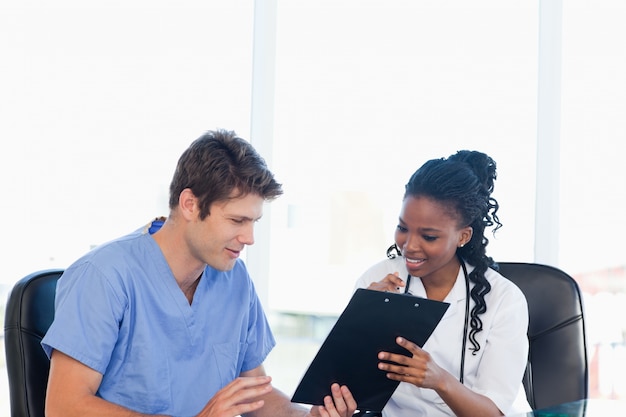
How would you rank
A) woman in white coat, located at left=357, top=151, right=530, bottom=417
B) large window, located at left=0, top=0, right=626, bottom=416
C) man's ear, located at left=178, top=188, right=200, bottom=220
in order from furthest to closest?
large window, located at left=0, top=0, right=626, bottom=416 → woman in white coat, located at left=357, top=151, right=530, bottom=417 → man's ear, located at left=178, top=188, right=200, bottom=220

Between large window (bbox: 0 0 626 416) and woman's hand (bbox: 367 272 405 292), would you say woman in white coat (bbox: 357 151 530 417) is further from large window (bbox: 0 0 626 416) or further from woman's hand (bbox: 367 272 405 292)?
large window (bbox: 0 0 626 416)

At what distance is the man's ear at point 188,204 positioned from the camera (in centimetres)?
152

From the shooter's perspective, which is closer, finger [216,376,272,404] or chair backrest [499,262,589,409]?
finger [216,376,272,404]

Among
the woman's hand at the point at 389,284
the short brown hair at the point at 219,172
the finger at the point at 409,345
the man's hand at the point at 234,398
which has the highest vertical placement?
the short brown hair at the point at 219,172

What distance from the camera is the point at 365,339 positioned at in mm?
1542

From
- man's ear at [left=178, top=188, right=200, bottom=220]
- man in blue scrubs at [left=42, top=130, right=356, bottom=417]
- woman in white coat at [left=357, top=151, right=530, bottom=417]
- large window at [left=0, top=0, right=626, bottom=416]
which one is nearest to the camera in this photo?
man in blue scrubs at [left=42, top=130, right=356, bottom=417]

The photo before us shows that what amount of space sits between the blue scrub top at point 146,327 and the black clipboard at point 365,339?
0.72 feet

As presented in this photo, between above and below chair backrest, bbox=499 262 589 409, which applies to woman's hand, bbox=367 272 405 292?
above

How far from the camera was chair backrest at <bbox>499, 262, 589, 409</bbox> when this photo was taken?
190 centimetres

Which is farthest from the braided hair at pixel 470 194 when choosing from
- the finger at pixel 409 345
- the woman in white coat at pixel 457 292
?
the finger at pixel 409 345

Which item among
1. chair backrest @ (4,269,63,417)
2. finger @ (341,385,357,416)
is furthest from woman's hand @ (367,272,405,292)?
chair backrest @ (4,269,63,417)

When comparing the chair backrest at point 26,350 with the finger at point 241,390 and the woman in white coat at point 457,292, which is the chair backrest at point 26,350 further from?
the woman in white coat at point 457,292

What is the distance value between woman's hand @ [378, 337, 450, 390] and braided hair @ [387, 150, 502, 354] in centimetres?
24

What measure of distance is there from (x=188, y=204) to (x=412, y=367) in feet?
1.92
